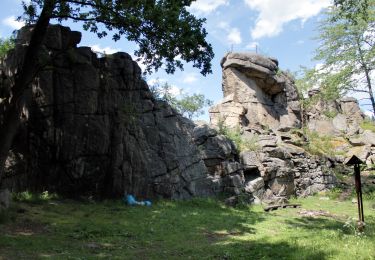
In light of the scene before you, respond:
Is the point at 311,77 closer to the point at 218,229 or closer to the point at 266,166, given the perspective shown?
the point at 266,166

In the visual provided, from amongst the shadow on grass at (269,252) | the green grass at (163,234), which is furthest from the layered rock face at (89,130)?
the shadow on grass at (269,252)

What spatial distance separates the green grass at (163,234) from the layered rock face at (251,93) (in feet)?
54.8

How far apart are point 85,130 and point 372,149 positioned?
2597 centimetres

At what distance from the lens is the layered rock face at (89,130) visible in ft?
59.7

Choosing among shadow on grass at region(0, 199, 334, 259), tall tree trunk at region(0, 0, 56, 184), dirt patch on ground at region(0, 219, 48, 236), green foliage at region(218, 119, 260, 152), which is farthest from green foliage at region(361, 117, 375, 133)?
dirt patch on ground at region(0, 219, 48, 236)

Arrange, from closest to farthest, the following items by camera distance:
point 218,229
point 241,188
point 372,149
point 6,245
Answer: point 6,245, point 218,229, point 241,188, point 372,149

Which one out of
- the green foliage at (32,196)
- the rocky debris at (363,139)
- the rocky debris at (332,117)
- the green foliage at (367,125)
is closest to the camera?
the green foliage at (32,196)

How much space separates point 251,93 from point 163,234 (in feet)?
85.1

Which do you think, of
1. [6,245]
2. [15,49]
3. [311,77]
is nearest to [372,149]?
[311,77]

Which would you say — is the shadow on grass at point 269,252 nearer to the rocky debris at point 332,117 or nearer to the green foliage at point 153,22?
the green foliage at point 153,22

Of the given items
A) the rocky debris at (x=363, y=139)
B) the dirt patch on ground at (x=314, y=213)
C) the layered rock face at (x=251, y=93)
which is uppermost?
the layered rock face at (x=251, y=93)

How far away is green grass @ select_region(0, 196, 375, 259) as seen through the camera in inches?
366

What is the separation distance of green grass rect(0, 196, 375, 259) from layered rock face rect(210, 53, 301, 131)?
1671 cm

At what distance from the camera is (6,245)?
10.4 meters
